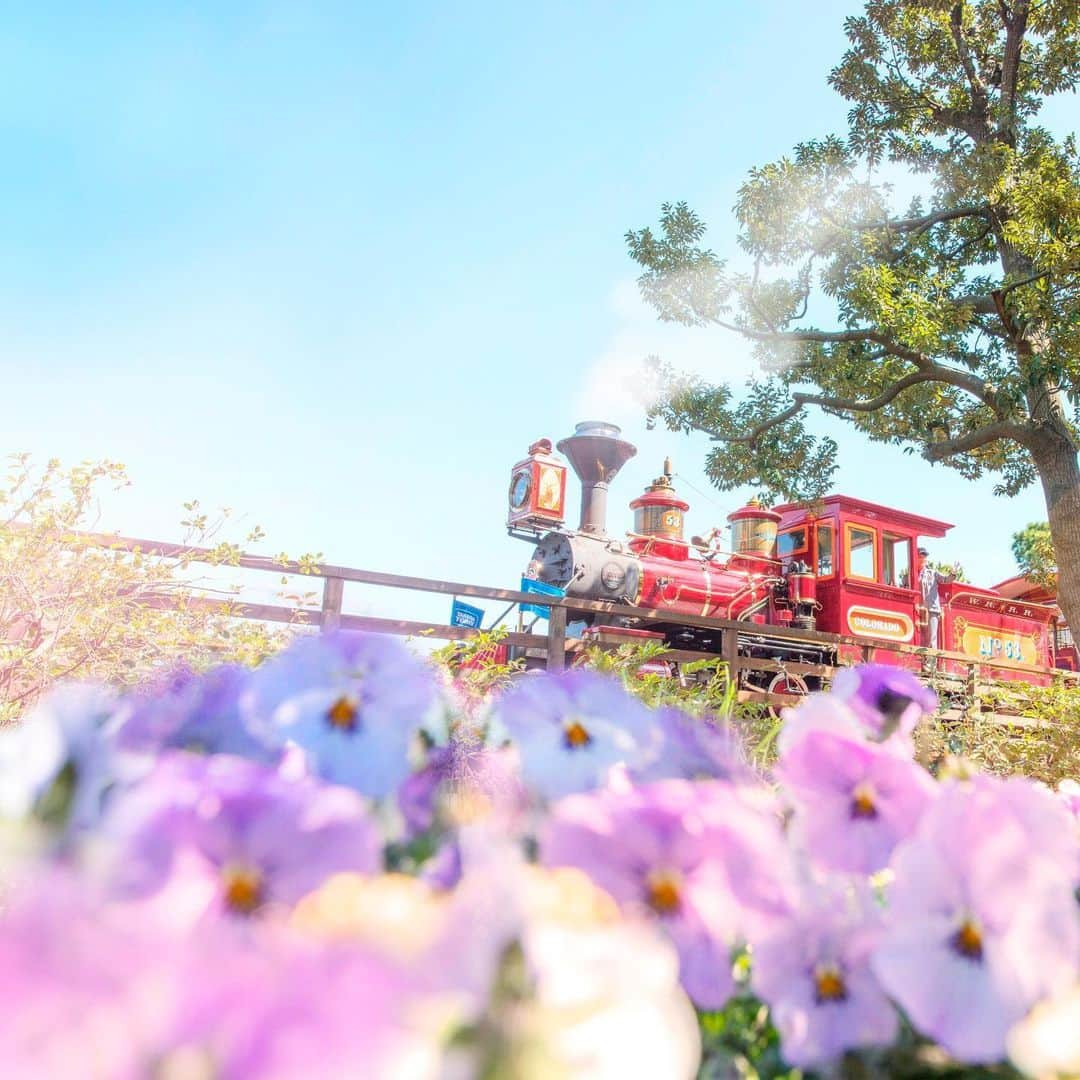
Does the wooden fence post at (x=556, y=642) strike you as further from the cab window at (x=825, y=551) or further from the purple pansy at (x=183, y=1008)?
→ the purple pansy at (x=183, y=1008)

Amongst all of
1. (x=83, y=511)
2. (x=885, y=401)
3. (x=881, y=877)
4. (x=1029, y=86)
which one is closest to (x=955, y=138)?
(x=1029, y=86)

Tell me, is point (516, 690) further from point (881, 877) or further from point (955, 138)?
point (955, 138)

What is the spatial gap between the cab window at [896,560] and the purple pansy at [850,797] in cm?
1155

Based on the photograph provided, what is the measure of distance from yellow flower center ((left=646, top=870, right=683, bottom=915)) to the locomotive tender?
30.1ft

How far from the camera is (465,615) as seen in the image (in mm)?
9602

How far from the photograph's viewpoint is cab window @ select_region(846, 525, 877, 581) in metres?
11.1

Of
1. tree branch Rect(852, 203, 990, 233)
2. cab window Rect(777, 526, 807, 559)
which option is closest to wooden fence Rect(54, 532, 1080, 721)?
cab window Rect(777, 526, 807, 559)

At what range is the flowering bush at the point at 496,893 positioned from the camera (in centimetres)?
28

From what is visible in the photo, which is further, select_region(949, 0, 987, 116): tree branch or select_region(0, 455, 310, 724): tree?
select_region(949, 0, 987, 116): tree branch

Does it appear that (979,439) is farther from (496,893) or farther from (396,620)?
(496,893)

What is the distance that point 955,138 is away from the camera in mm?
11836

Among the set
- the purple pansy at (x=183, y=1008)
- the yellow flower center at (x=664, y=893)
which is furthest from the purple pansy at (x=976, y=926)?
the purple pansy at (x=183, y=1008)

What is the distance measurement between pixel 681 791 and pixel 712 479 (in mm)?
11216

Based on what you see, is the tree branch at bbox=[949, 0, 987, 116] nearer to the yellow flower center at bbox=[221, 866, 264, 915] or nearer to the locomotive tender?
the locomotive tender
